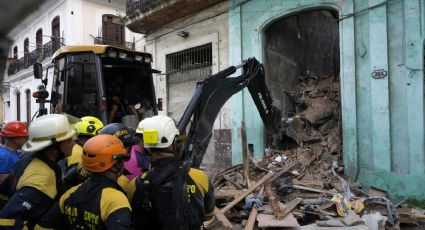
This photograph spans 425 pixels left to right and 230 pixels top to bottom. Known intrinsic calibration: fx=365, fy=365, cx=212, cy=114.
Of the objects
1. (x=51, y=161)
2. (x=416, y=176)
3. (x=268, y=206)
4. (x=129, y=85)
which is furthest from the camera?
(x=129, y=85)

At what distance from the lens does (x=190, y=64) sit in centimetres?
1151

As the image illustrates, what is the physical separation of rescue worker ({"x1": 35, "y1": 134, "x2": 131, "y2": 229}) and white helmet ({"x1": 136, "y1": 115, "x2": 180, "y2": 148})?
276 millimetres

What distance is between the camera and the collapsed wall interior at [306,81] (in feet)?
28.3

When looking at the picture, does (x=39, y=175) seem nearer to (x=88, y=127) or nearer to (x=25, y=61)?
(x=25, y=61)

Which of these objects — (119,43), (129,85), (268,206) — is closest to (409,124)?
(268,206)

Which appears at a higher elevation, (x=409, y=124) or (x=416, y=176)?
(x=409, y=124)

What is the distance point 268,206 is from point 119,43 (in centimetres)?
1595

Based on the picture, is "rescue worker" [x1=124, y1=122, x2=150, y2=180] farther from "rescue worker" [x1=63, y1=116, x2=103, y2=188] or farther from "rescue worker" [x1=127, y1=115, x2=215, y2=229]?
"rescue worker" [x1=127, y1=115, x2=215, y2=229]

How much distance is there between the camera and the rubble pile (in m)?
5.69

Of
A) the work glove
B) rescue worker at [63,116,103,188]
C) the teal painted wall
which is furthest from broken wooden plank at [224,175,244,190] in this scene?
rescue worker at [63,116,103,188]

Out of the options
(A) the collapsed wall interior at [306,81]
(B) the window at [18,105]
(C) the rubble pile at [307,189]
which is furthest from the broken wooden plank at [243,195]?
(B) the window at [18,105]

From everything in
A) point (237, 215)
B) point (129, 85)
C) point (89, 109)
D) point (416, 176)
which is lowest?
point (237, 215)

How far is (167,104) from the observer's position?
12.2m

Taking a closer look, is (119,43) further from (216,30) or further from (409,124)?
(409,124)
